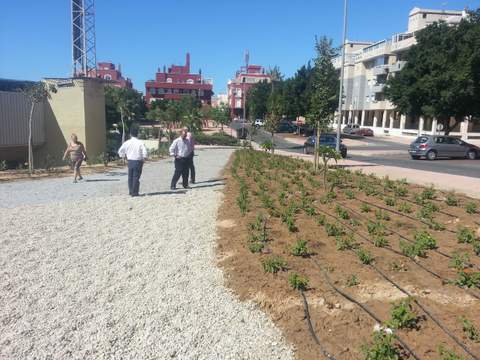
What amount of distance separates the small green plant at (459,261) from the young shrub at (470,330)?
1.36 m

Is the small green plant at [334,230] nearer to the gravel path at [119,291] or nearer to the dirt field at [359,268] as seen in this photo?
the dirt field at [359,268]

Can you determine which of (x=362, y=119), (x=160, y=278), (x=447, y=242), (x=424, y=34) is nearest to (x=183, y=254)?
(x=160, y=278)

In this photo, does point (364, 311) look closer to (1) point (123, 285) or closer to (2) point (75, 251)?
(1) point (123, 285)

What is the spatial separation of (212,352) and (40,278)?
2.55 m

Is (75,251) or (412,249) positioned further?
(75,251)

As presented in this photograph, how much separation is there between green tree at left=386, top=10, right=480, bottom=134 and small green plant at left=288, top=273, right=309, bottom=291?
28.5m

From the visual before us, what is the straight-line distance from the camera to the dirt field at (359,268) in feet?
11.4

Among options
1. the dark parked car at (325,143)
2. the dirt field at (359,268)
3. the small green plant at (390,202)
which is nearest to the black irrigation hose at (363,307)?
the dirt field at (359,268)

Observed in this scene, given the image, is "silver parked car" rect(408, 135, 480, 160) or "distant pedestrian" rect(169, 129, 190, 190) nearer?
"distant pedestrian" rect(169, 129, 190, 190)

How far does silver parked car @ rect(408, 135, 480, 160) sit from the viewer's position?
26.4 m

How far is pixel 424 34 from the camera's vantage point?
3228 centimetres

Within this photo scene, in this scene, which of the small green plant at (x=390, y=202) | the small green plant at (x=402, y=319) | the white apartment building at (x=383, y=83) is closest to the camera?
the small green plant at (x=402, y=319)

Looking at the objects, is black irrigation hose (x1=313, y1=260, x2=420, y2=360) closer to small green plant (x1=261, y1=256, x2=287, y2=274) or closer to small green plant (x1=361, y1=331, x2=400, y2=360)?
small green plant (x1=361, y1=331, x2=400, y2=360)

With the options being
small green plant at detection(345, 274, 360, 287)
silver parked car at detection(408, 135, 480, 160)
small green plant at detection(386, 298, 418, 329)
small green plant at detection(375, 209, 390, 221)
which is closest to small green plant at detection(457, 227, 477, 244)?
small green plant at detection(375, 209, 390, 221)
